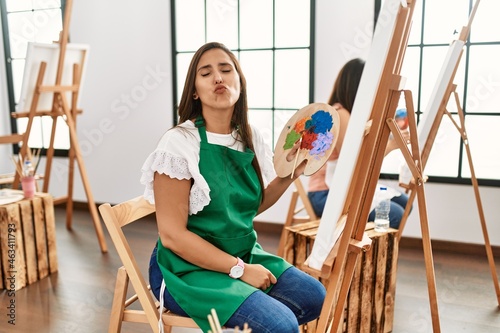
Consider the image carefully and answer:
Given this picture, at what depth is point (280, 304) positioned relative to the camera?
1371mm

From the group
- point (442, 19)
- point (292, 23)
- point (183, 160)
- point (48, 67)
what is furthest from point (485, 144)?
point (48, 67)

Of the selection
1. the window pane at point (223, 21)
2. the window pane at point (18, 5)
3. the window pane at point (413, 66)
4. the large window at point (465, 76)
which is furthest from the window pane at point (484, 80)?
the window pane at point (18, 5)

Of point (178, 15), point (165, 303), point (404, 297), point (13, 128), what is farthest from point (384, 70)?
point (13, 128)

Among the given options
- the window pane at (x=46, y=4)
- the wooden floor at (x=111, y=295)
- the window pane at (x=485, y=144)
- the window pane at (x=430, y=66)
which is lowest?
the wooden floor at (x=111, y=295)

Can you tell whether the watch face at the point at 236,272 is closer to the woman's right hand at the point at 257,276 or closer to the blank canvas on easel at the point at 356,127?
the woman's right hand at the point at 257,276

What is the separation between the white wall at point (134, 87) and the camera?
10.9ft

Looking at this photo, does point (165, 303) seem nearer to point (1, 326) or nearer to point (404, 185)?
point (404, 185)

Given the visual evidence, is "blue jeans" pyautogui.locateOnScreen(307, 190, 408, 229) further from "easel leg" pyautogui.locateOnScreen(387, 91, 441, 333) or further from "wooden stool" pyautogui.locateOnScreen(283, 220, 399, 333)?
"easel leg" pyautogui.locateOnScreen(387, 91, 441, 333)

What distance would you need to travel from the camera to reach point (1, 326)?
227 cm

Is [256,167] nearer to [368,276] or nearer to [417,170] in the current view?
[417,170]

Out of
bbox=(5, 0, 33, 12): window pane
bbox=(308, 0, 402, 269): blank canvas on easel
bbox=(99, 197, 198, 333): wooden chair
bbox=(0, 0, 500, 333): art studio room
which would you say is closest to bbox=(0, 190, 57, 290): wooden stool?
bbox=(0, 0, 500, 333): art studio room

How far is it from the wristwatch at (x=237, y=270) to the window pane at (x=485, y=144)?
235 cm

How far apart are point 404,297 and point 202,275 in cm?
160

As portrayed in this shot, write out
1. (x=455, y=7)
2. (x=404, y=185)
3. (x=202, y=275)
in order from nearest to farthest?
(x=202, y=275) → (x=404, y=185) → (x=455, y=7)
